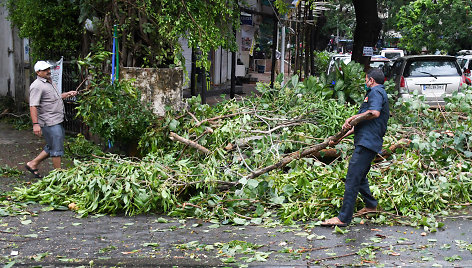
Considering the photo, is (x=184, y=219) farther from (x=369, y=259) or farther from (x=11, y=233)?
(x=369, y=259)

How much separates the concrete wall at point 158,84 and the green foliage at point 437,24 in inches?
1057


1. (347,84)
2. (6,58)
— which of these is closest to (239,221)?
(347,84)

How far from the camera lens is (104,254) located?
5.43 meters

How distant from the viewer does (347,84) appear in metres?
10.5

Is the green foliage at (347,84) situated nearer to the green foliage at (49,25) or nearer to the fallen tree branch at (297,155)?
the fallen tree branch at (297,155)

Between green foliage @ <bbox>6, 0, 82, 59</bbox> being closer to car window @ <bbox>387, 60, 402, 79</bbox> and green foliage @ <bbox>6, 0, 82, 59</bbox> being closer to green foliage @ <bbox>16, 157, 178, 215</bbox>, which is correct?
green foliage @ <bbox>16, 157, 178, 215</bbox>

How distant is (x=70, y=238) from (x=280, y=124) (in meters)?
3.57

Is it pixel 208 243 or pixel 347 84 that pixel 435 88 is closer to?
pixel 347 84

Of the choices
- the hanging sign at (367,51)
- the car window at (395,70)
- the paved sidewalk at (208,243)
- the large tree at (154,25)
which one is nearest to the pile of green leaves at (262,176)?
the paved sidewalk at (208,243)

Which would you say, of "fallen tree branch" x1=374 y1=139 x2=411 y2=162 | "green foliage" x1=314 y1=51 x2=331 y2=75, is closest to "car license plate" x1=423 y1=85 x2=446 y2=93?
"fallen tree branch" x1=374 y1=139 x2=411 y2=162

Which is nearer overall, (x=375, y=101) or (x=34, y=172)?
(x=375, y=101)

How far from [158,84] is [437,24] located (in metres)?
29.1

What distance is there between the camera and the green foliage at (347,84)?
10.3m

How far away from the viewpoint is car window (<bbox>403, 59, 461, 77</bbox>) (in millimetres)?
15141
